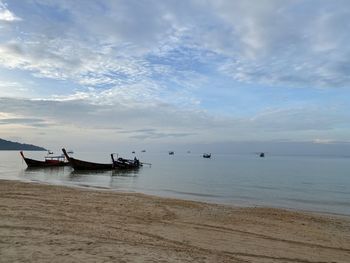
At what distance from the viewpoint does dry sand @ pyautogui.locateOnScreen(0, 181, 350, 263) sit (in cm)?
721

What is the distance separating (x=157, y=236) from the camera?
9.88 m

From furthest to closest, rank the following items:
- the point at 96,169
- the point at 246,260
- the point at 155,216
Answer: the point at 96,169 → the point at 155,216 → the point at 246,260

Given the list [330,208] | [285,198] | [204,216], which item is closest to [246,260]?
[204,216]

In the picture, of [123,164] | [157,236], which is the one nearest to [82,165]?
[123,164]

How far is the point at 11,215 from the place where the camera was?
11328 millimetres

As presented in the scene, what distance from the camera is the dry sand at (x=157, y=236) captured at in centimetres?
721

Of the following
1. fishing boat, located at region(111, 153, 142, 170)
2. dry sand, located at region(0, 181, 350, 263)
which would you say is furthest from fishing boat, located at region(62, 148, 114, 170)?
dry sand, located at region(0, 181, 350, 263)

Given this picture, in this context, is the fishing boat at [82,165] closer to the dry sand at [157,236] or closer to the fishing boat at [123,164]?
the fishing boat at [123,164]

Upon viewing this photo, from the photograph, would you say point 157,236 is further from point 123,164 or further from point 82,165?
point 123,164

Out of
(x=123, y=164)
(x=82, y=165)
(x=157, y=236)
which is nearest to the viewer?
(x=157, y=236)

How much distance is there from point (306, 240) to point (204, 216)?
4.75 meters

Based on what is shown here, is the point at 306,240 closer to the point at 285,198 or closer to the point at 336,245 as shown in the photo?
the point at 336,245

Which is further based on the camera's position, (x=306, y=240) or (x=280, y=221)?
(x=280, y=221)

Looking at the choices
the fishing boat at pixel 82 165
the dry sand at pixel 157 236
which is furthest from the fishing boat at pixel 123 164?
the dry sand at pixel 157 236
